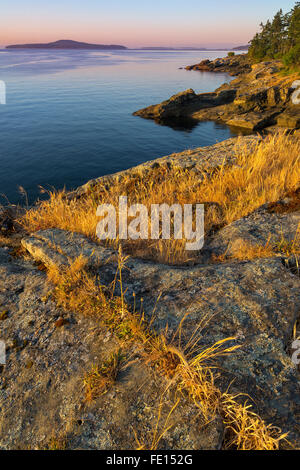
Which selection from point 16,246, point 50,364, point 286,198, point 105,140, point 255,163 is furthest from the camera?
point 105,140

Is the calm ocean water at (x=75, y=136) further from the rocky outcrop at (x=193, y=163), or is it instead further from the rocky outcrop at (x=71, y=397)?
the rocky outcrop at (x=71, y=397)

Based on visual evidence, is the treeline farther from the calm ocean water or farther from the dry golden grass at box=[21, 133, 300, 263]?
the dry golden grass at box=[21, 133, 300, 263]

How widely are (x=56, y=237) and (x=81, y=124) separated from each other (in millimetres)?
30253

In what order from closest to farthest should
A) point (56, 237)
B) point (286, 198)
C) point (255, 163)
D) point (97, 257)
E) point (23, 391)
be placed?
point (23, 391), point (97, 257), point (56, 237), point (286, 198), point (255, 163)

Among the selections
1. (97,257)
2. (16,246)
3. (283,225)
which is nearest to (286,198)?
(283,225)

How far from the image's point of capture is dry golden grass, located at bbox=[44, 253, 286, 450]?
1.67m

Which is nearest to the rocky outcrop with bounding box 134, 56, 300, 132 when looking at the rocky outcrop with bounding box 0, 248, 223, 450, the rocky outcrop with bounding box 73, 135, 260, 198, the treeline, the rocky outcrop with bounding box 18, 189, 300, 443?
the rocky outcrop with bounding box 73, 135, 260, 198

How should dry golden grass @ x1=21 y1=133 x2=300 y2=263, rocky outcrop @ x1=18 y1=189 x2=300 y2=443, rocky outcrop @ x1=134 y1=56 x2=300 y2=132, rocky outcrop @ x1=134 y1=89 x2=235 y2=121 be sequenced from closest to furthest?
rocky outcrop @ x1=18 y1=189 x2=300 y2=443, dry golden grass @ x1=21 y1=133 x2=300 y2=263, rocky outcrop @ x1=134 y1=56 x2=300 y2=132, rocky outcrop @ x1=134 y1=89 x2=235 y2=121

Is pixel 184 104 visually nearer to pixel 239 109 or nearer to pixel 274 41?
pixel 239 109

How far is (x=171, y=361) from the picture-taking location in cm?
210

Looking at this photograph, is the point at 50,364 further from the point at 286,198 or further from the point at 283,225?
the point at 286,198

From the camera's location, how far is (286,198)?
5055 millimetres

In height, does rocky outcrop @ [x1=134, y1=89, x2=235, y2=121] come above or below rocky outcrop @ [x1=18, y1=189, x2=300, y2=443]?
above

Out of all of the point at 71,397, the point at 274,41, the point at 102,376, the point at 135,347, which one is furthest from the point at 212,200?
the point at 274,41
